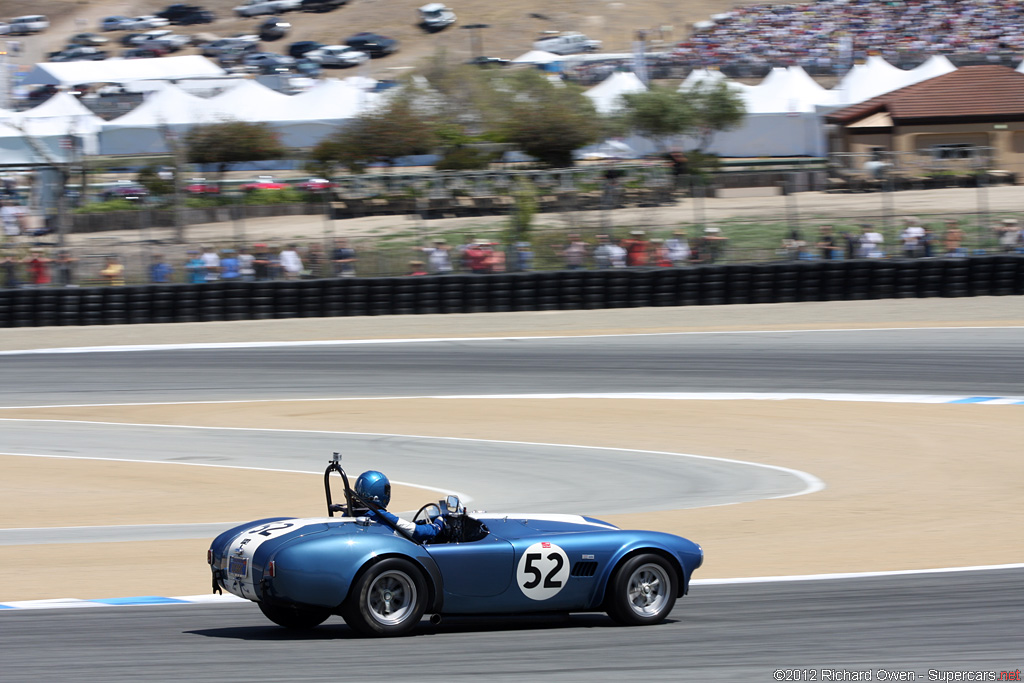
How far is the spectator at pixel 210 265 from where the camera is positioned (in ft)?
68.3

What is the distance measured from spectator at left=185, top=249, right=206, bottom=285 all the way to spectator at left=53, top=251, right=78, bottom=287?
1.90 metres

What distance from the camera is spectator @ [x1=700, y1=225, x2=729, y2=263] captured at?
68.4ft

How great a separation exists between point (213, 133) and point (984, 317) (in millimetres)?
25965

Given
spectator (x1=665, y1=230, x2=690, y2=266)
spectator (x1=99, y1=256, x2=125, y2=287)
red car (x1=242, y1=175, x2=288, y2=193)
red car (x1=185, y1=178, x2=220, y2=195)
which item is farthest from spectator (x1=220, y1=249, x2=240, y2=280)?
red car (x1=242, y1=175, x2=288, y2=193)

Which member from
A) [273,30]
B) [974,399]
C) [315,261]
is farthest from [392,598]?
[273,30]

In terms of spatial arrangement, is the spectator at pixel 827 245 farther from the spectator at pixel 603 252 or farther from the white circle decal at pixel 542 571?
the white circle decal at pixel 542 571

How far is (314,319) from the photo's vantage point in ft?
67.6

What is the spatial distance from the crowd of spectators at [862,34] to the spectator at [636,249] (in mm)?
28059

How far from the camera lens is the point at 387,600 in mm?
5289

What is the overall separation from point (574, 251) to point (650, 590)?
1539 cm

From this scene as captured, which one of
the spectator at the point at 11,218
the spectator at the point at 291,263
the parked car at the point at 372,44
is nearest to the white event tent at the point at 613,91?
the spectator at the point at 11,218

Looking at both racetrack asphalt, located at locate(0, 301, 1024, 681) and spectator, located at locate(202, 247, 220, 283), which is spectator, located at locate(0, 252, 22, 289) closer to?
spectator, located at locate(202, 247, 220, 283)

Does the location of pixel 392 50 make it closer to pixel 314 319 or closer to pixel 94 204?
pixel 94 204

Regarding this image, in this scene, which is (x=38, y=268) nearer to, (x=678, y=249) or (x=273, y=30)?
(x=678, y=249)
